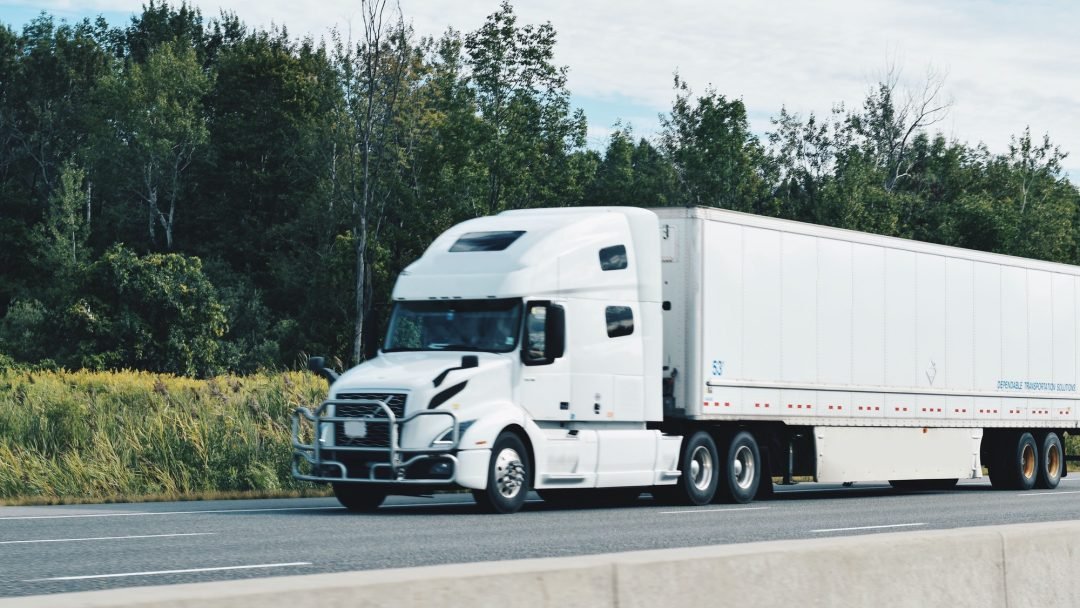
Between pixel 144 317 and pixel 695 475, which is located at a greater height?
pixel 144 317

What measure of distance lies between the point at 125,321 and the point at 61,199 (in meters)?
24.0

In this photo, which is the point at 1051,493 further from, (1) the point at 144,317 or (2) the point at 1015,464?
(1) the point at 144,317

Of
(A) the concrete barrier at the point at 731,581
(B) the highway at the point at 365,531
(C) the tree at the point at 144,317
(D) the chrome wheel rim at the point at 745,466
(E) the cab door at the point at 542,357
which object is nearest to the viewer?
(A) the concrete barrier at the point at 731,581

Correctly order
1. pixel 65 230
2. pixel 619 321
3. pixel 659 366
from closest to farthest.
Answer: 1. pixel 619 321
2. pixel 659 366
3. pixel 65 230

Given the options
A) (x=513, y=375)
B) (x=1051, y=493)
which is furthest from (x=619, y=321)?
(x=1051, y=493)

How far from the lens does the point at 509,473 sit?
58.7ft

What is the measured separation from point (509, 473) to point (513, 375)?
1.15 metres

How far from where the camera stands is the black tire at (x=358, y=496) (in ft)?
60.7

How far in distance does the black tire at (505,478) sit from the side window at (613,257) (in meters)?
2.65

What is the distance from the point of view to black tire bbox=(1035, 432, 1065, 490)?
2780 centimetres

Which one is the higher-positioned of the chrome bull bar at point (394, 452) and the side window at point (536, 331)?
the side window at point (536, 331)

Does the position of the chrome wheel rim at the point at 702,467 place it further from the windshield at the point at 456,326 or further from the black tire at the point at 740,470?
the windshield at the point at 456,326

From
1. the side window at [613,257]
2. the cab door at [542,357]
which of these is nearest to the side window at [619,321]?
the side window at [613,257]

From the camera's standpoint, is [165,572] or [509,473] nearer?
[165,572]
